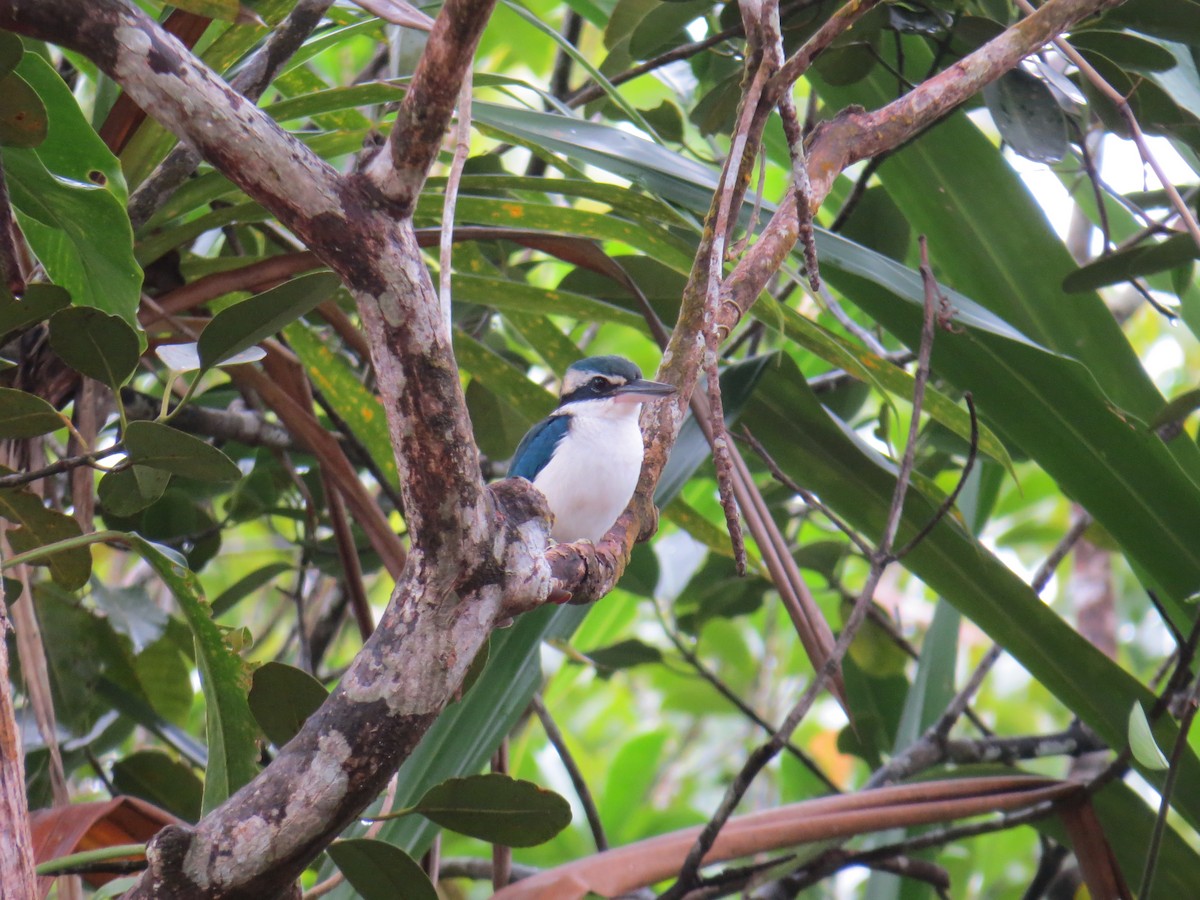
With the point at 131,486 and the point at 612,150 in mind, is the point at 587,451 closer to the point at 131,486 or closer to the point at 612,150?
the point at 612,150

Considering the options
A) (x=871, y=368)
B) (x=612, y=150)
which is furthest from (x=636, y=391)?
(x=612, y=150)

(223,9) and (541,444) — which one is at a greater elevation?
(223,9)

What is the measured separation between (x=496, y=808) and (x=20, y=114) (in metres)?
1.05

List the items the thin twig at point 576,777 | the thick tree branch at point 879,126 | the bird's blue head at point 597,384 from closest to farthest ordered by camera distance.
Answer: the thick tree branch at point 879,126
the thin twig at point 576,777
the bird's blue head at point 597,384

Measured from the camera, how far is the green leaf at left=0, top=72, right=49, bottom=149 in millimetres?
1370

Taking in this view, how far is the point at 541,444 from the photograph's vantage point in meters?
3.12

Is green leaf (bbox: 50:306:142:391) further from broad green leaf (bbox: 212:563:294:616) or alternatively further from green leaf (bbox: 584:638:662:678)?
green leaf (bbox: 584:638:662:678)

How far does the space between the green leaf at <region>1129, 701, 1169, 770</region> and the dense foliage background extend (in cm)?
1

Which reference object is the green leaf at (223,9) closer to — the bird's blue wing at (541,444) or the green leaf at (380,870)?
the green leaf at (380,870)

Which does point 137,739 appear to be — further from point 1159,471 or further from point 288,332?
point 1159,471

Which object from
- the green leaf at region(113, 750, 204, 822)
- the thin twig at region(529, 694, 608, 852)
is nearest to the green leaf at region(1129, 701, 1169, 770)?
the thin twig at region(529, 694, 608, 852)

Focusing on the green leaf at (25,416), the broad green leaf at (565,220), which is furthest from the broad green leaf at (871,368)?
the green leaf at (25,416)

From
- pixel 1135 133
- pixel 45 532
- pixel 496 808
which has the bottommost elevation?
pixel 496 808

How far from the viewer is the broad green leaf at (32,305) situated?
1.46 meters
